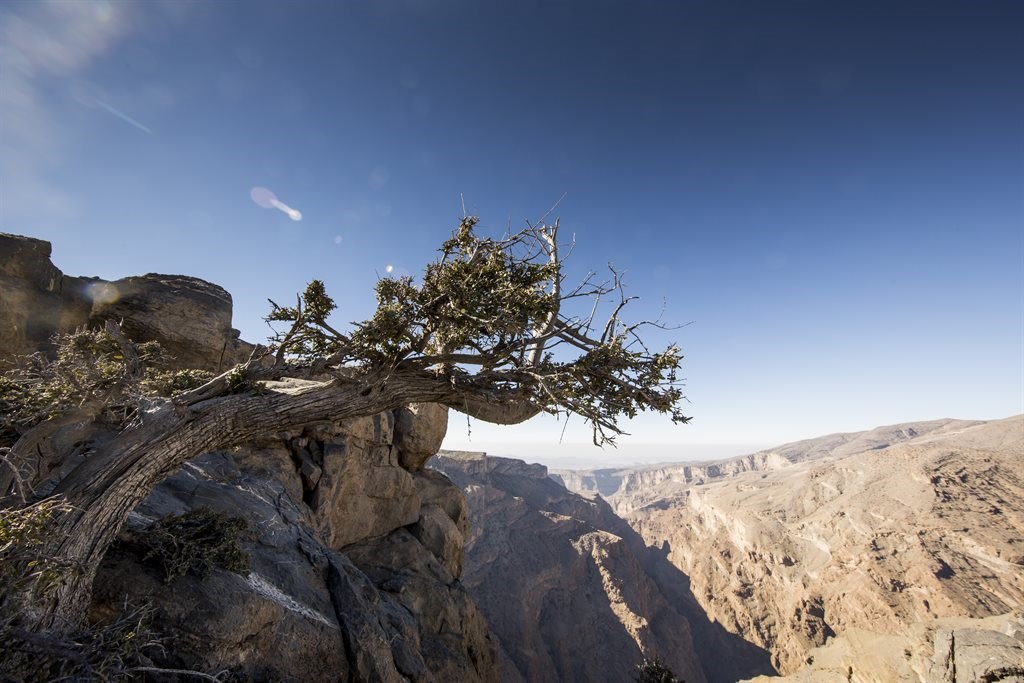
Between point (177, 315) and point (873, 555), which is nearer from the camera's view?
point (177, 315)

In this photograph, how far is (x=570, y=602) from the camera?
55.8 meters

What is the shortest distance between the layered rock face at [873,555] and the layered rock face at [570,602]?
669 centimetres

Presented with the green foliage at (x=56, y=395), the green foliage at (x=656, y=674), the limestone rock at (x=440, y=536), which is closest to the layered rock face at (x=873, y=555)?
the green foliage at (x=656, y=674)

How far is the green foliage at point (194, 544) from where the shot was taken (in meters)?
5.86

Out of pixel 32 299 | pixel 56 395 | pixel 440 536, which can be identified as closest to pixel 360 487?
pixel 440 536

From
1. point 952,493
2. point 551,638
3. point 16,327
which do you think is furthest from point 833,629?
point 16,327

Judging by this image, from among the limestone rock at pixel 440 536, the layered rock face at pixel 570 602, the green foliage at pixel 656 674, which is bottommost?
the layered rock face at pixel 570 602

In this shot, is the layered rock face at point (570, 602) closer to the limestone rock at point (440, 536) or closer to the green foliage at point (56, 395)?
the limestone rock at point (440, 536)

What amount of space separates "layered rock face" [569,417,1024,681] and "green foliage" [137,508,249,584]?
124ft

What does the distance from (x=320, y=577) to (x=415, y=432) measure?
426 inches

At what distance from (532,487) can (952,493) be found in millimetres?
62257

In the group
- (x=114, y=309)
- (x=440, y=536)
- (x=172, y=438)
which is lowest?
(x=440, y=536)

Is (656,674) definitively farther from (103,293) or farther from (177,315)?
(103,293)

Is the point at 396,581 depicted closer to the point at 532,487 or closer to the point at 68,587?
the point at 68,587
